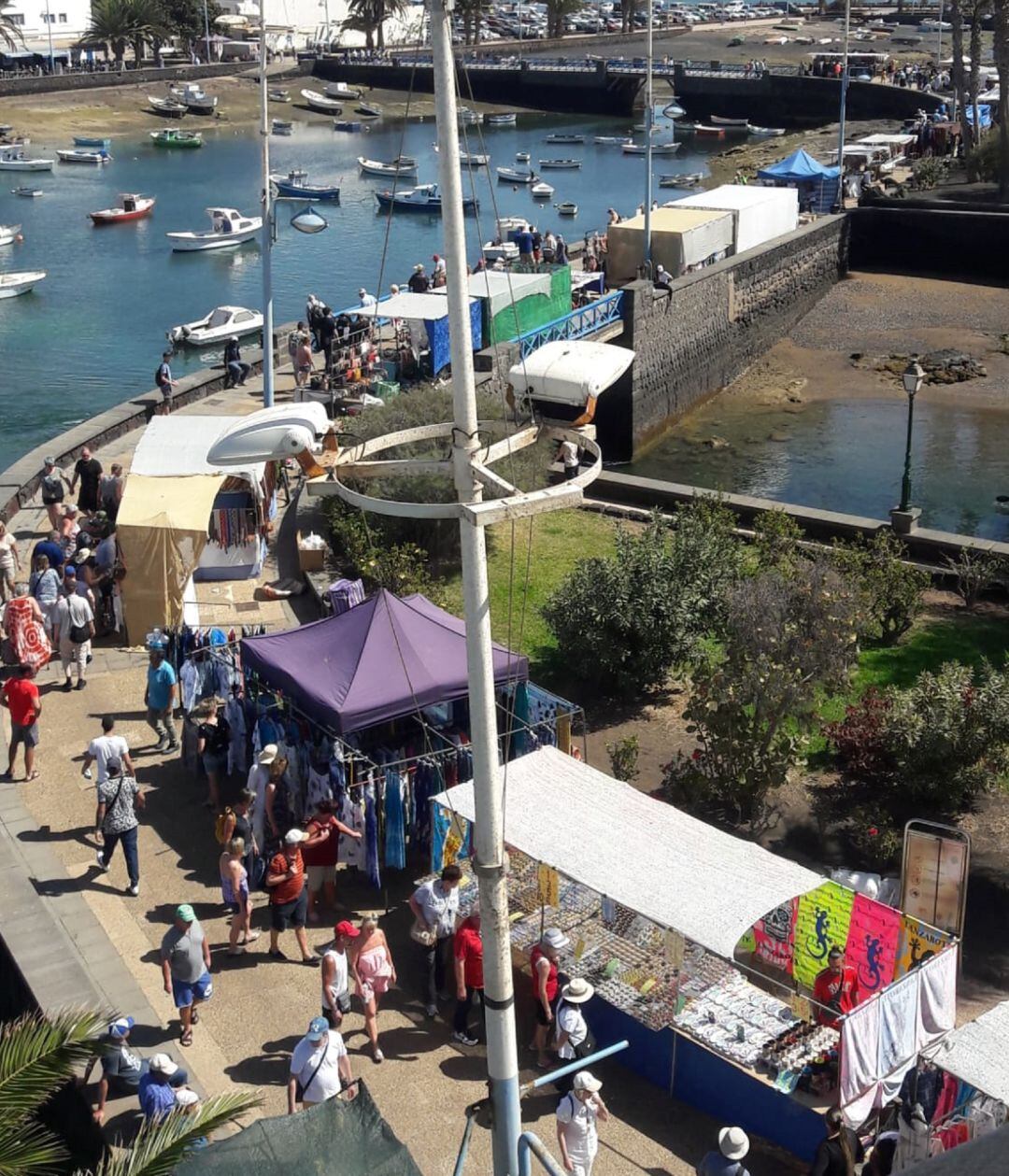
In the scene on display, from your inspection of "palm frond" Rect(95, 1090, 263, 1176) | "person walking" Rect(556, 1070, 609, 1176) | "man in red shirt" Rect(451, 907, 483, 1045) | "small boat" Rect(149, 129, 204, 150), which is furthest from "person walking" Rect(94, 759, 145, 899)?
"small boat" Rect(149, 129, 204, 150)

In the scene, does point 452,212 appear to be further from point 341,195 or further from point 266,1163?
point 341,195

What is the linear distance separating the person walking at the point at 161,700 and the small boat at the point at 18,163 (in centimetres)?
6479

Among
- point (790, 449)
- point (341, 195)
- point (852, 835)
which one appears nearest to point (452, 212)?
point (852, 835)

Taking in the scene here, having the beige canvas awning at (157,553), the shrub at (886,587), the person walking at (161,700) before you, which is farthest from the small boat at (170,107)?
the person walking at (161,700)

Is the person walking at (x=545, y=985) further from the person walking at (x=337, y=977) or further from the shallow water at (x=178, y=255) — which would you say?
the shallow water at (x=178, y=255)

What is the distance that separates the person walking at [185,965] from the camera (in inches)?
415

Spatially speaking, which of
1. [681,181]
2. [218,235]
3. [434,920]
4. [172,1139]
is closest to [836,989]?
[434,920]

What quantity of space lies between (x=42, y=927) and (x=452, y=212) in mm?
7141

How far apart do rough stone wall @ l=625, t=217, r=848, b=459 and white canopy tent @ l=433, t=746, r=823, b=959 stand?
72.4 ft

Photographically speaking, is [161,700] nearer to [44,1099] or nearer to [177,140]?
[44,1099]

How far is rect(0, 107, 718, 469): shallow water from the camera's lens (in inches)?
1631

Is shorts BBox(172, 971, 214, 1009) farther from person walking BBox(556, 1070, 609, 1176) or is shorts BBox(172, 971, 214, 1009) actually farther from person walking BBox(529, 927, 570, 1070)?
person walking BBox(556, 1070, 609, 1176)

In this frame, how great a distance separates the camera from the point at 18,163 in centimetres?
7369

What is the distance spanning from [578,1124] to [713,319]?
30009mm
